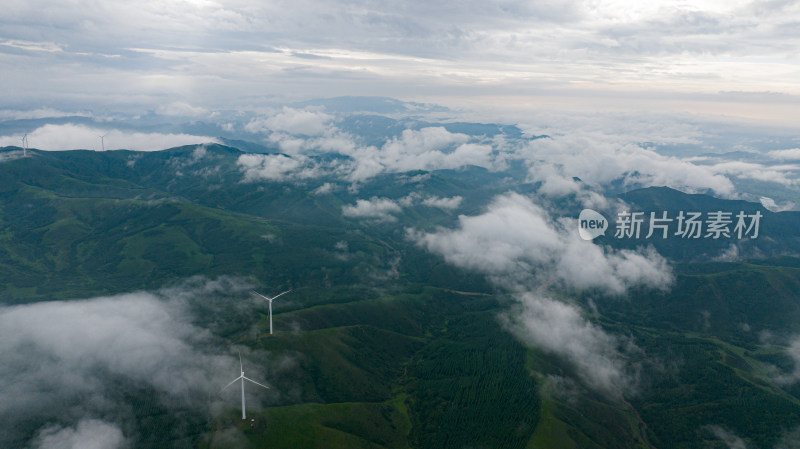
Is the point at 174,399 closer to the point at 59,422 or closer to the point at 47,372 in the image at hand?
the point at 59,422

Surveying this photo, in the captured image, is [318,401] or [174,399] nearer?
[174,399]

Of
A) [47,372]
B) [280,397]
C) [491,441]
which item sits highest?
[47,372]

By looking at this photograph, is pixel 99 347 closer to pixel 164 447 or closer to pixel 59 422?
pixel 59 422

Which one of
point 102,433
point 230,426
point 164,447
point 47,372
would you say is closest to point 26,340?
point 47,372

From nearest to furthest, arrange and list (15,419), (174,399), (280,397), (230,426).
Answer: (15,419)
(230,426)
(174,399)
(280,397)

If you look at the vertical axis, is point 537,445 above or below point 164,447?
below

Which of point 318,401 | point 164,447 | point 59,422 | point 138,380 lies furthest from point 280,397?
point 59,422

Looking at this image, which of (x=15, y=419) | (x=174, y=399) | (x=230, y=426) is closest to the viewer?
(x=15, y=419)

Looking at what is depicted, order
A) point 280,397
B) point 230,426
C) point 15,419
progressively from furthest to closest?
point 280,397 < point 230,426 < point 15,419

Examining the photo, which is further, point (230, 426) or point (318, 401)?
point (318, 401)
